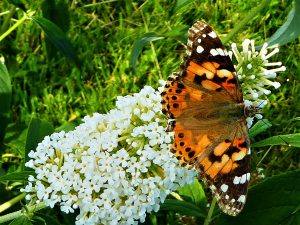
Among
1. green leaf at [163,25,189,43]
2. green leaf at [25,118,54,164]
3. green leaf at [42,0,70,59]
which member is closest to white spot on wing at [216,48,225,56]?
green leaf at [163,25,189,43]

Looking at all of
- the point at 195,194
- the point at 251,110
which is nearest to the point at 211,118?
the point at 251,110

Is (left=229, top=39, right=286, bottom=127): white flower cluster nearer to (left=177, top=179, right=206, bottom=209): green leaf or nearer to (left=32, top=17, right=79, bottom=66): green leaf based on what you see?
(left=177, top=179, right=206, bottom=209): green leaf

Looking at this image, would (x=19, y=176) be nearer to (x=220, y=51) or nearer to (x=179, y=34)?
(x=220, y=51)

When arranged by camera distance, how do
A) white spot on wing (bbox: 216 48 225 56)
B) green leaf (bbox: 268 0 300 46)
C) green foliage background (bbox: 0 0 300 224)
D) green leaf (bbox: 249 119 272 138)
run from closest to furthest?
white spot on wing (bbox: 216 48 225 56), green leaf (bbox: 249 119 272 138), green leaf (bbox: 268 0 300 46), green foliage background (bbox: 0 0 300 224)

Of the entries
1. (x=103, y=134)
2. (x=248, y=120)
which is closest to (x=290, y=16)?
(x=248, y=120)

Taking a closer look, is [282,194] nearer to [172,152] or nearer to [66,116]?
[172,152]

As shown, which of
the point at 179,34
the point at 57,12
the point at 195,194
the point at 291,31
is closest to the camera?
the point at 291,31

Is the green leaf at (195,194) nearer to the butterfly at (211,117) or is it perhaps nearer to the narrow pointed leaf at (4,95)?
the butterfly at (211,117)

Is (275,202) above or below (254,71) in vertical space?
below
